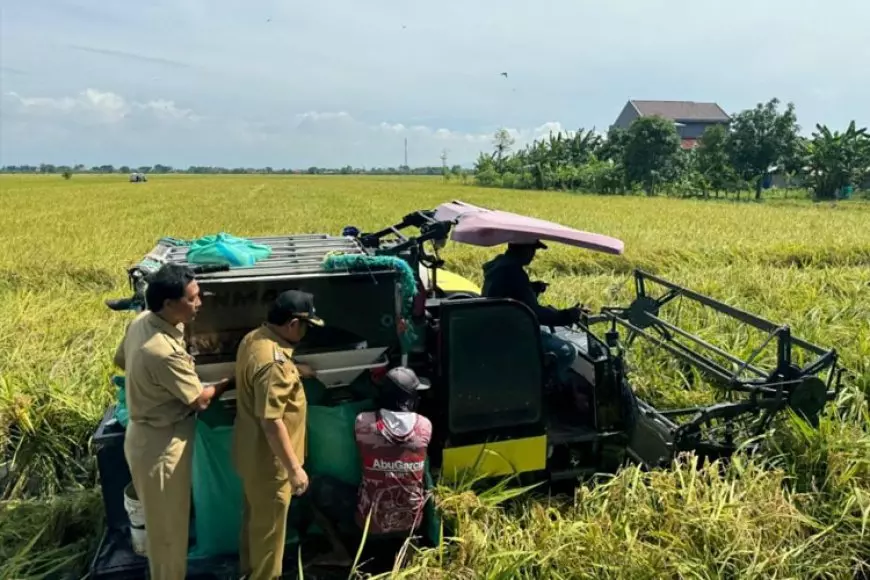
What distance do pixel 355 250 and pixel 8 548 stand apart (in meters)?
2.75

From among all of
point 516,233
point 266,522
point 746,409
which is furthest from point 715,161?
point 266,522

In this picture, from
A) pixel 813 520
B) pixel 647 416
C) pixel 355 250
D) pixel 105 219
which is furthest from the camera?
pixel 105 219

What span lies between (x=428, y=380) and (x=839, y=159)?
130 ft

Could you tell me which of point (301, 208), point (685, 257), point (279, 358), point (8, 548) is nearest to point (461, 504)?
point (279, 358)

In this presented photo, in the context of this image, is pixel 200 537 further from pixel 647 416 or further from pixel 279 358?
pixel 647 416

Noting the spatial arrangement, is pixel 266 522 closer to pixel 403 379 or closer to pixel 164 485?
pixel 164 485

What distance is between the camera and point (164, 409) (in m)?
2.92

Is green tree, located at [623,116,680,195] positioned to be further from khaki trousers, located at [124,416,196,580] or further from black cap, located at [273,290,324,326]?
khaki trousers, located at [124,416,196,580]

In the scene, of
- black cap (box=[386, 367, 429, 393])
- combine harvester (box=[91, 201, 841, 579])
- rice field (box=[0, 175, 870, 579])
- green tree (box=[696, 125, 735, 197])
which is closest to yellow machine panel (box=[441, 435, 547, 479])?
combine harvester (box=[91, 201, 841, 579])

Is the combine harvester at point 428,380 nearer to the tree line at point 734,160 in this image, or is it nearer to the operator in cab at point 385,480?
the operator in cab at point 385,480

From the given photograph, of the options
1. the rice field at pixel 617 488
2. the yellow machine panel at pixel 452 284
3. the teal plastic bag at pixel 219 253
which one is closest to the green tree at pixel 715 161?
the rice field at pixel 617 488

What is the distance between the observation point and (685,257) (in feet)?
39.8

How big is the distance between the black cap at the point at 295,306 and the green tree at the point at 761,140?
131ft

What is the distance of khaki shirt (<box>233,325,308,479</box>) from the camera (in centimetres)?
281
